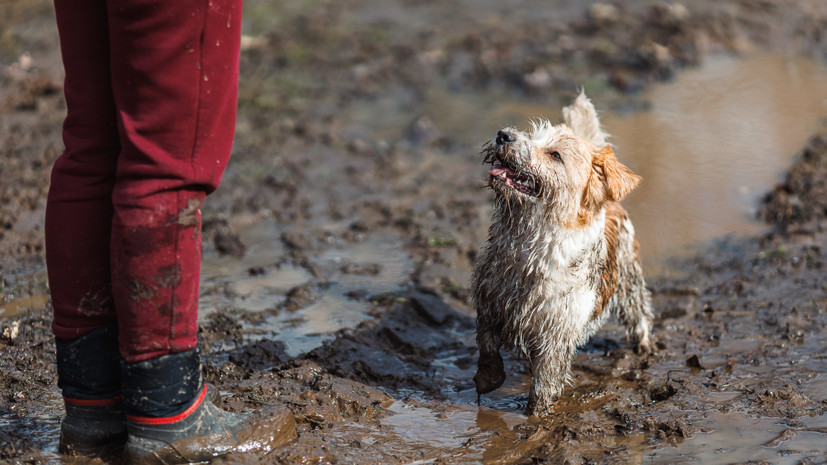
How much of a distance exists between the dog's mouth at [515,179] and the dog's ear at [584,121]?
842mm

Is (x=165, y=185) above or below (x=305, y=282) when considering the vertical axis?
above

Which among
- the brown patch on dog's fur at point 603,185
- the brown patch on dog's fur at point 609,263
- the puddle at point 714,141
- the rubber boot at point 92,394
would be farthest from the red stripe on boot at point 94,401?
the puddle at point 714,141

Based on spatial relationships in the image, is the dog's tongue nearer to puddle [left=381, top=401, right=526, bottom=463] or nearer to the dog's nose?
the dog's nose

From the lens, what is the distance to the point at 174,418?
11.1ft

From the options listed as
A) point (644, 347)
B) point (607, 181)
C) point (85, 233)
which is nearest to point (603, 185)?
point (607, 181)

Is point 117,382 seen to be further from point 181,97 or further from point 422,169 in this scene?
point 422,169

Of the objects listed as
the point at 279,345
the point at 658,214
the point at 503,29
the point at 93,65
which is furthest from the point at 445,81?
the point at 93,65

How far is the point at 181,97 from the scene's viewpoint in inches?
120

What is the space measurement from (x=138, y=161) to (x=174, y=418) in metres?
1.07

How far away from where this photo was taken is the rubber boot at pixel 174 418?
3275 millimetres

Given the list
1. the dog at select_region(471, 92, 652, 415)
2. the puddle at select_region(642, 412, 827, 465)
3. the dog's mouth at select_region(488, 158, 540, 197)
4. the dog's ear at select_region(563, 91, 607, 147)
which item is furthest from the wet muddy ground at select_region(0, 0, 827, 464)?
the dog's ear at select_region(563, 91, 607, 147)

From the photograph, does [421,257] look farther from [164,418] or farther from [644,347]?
[164,418]

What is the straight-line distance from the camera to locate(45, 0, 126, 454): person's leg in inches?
127

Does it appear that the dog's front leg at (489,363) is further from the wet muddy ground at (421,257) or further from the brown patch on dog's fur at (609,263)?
the brown patch on dog's fur at (609,263)
